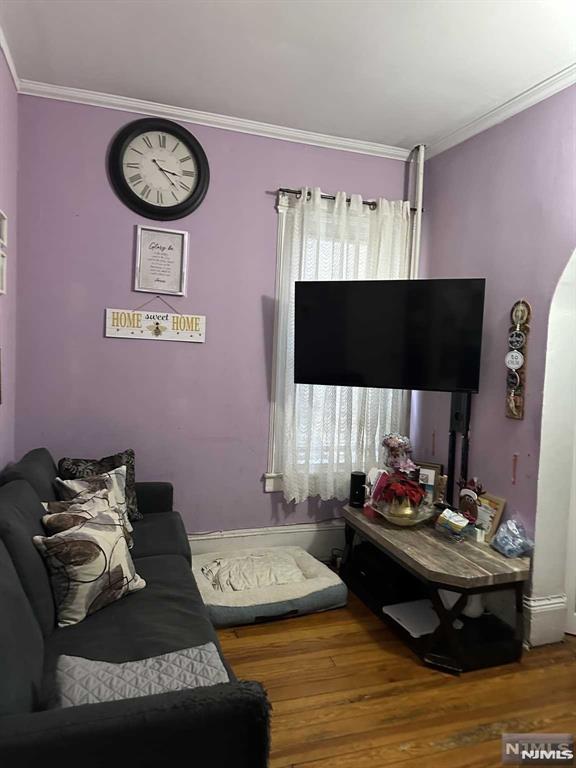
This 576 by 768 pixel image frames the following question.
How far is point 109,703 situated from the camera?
121cm

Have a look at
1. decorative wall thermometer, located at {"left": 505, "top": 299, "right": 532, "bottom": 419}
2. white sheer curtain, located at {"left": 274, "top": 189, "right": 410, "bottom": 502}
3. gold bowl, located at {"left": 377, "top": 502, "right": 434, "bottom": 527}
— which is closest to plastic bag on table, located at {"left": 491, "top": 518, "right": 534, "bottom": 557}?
gold bowl, located at {"left": 377, "top": 502, "right": 434, "bottom": 527}

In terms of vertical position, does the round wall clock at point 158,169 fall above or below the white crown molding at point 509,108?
below

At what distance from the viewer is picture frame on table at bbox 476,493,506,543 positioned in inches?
111

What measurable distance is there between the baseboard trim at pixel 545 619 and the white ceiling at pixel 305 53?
2.62 metres

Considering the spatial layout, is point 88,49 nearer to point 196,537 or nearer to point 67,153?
point 67,153

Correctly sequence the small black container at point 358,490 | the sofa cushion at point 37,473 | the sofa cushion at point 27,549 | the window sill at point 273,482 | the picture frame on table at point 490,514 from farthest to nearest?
the window sill at point 273,482
the small black container at point 358,490
the picture frame on table at point 490,514
the sofa cushion at point 37,473
the sofa cushion at point 27,549

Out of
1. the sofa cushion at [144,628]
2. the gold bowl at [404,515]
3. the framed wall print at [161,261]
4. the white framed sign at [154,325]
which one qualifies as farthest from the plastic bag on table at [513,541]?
the framed wall print at [161,261]

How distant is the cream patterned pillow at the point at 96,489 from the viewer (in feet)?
7.90

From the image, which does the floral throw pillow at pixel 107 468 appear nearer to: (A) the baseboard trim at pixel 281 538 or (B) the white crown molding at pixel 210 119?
(A) the baseboard trim at pixel 281 538

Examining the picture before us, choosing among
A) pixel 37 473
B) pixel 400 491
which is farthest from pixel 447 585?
pixel 37 473

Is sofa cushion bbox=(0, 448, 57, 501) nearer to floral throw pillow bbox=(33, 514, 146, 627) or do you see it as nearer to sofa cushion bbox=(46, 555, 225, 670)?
floral throw pillow bbox=(33, 514, 146, 627)

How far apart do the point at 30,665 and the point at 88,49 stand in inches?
103

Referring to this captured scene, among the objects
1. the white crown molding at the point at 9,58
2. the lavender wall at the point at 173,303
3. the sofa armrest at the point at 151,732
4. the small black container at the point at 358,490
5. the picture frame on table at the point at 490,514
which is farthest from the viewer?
the small black container at the point at 358,490

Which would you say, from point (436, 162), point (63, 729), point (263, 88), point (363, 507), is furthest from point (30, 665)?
point (436, 162)
